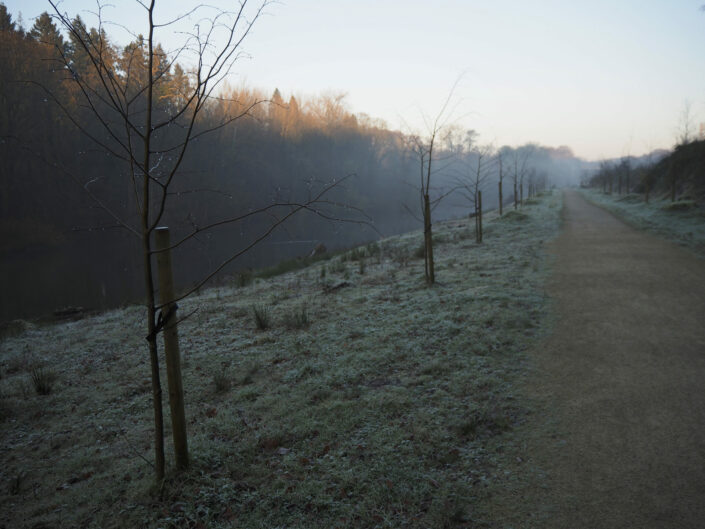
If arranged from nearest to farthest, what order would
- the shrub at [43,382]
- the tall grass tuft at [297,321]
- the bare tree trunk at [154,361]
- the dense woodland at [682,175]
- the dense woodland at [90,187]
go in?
the bare tree trunk at [154,361] → the shrub at [43,382] → the tall grass tuft at [297,321] → the dense woodland at [90,187] → the dense woodland at [682,175]

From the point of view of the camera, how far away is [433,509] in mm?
2578

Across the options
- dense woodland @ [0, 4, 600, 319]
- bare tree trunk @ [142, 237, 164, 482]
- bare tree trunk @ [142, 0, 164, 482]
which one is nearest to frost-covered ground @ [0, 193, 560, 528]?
bare tree trunk @ [142, 237, 164, 482]

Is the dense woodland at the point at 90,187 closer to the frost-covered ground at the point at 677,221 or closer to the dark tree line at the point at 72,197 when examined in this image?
the dark tree line at the point at 72,197

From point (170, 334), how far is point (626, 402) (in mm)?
3766

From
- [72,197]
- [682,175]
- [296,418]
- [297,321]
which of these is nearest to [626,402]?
[296,418]

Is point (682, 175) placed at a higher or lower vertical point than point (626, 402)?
higher

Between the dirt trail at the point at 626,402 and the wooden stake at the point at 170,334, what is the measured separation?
7.99 ft

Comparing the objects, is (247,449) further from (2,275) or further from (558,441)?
(2,275)

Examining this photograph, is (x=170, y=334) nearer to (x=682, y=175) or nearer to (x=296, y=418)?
(x=296, y=418)

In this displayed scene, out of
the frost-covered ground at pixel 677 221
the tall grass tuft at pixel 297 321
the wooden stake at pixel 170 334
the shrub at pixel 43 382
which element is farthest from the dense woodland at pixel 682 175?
the shrub at pixel 43 382

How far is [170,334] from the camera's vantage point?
2799 mm

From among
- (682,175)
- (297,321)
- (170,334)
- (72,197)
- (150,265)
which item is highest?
(72,197)

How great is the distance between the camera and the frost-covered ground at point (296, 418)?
8.97 feet

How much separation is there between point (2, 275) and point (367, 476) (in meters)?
21.6
